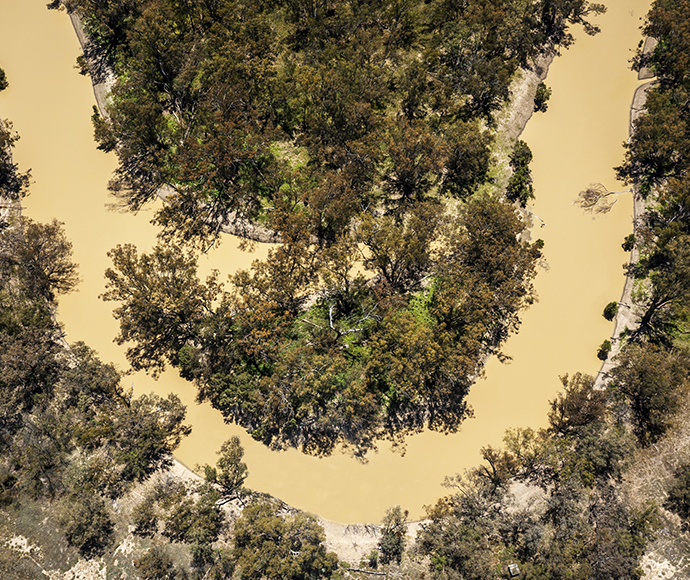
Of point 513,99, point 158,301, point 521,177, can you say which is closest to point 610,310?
point 521,177

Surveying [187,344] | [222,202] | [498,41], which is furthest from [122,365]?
[498,41]

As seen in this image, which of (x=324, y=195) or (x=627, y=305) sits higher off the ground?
(x=627, y=305)

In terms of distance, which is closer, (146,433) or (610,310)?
(146,433)

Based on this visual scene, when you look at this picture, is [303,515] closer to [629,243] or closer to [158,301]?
[158,301]

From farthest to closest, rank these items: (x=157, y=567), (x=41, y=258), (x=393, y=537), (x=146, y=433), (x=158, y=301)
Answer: (x=41, y=258) < (x=158, y=301) < (x=146, y=433) < (x=393, y=537) < (x=157, y=567)

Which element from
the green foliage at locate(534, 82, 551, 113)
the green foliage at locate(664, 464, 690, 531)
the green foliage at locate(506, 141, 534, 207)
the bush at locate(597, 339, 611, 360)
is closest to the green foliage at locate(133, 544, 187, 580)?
the green foliage at locate(664, 464, 690, 531)

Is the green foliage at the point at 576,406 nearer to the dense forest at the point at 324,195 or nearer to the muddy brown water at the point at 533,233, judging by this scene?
the muddy brown water at the point at 533,233

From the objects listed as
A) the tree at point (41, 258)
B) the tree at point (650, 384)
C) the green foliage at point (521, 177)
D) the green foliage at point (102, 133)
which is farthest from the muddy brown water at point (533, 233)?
the tree at point (650, 384)

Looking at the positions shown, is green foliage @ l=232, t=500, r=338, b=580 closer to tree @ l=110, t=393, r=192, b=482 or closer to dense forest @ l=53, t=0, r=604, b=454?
dense forest @ l=53, t=0, r=604, b=454

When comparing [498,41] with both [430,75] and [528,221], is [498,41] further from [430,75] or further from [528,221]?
[528,221]
